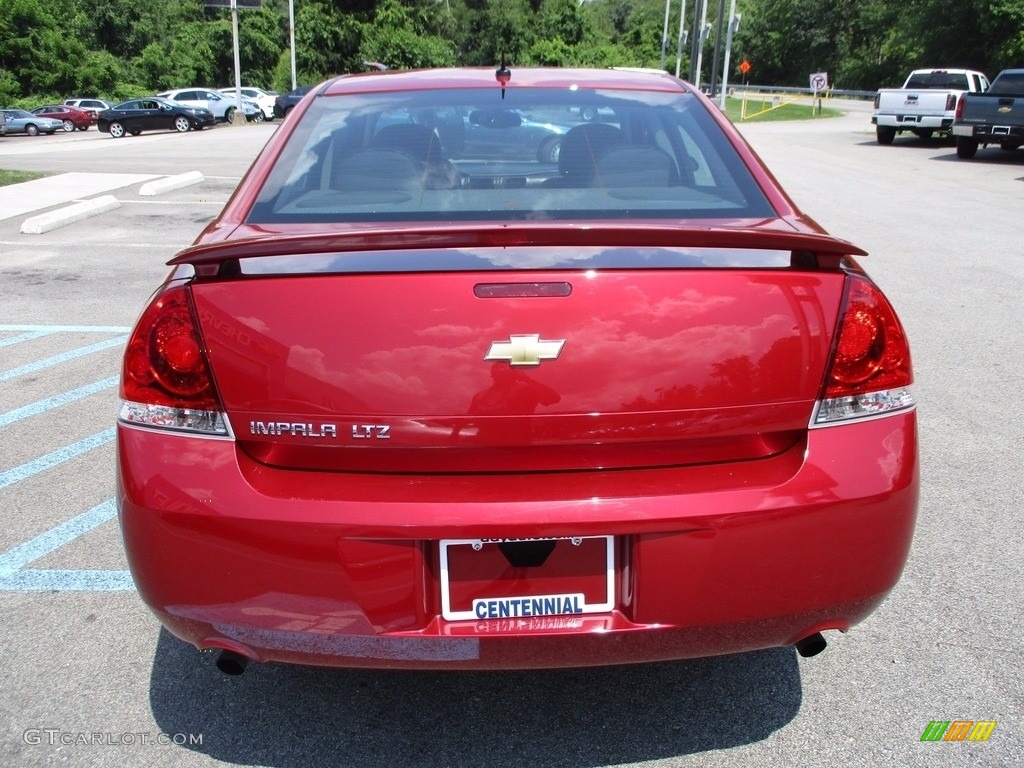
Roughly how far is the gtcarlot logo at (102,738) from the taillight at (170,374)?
896 mm

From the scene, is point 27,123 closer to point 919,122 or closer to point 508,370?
point 919,122

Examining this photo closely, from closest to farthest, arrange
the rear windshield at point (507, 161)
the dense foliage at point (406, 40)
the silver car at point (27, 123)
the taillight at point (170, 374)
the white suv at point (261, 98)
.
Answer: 1. the taillight at point (170, 374)
2. the rear windshield at point (507, 161)
3. the silver car at point (27, 123)
4. the white suv at point (261, 98)
5. the dense foliage at point (406, 40)

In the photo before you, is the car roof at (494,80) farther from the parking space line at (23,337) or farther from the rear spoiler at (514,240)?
the parking space line at (23,337)

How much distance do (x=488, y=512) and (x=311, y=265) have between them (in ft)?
2.24

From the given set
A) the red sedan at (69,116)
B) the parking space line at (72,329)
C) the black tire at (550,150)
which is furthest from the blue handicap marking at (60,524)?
the red sedan at (69,116)

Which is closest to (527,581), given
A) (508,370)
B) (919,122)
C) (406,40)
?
(508,370)

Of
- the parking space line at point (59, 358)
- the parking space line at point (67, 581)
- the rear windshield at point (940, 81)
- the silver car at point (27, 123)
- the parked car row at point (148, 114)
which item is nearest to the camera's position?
the parking space line at point (67, 581)

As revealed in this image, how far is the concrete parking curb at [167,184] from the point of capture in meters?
14.5

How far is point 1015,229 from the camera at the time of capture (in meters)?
11.2

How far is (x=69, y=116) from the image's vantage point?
136 feet

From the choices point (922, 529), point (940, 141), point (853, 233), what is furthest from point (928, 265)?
point (940, 141)

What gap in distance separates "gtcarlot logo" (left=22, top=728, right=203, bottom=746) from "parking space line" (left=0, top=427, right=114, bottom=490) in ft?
6.23

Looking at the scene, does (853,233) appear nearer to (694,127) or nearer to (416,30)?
(694,127)

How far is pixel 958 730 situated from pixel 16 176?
60.4 ft
